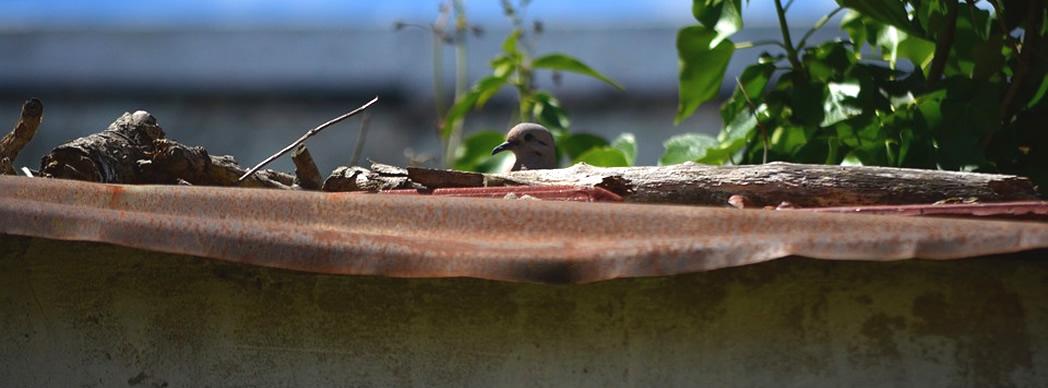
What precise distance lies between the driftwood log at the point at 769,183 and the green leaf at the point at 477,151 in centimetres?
270

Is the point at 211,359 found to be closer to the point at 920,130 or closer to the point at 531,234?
the point at 531,234

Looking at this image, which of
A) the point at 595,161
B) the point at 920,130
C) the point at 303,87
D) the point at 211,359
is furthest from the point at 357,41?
the point at 211,359

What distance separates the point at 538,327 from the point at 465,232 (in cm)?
26

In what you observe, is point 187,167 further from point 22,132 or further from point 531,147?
point 531,147

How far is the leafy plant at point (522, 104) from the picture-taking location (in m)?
4.75

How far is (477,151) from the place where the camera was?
5.31 metres

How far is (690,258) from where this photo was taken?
1.82 metres

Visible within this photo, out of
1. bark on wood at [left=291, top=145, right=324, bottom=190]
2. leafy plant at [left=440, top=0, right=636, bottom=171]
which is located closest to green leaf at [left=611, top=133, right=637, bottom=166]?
leafy plant at [left=440, top=0, right=636, bottom=171]

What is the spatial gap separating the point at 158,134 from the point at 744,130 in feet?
6.06

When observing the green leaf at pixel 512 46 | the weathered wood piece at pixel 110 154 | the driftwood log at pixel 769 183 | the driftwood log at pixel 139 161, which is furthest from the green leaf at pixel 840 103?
the weathered wood piece at pixel 110 154

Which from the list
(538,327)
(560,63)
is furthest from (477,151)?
(538,327)

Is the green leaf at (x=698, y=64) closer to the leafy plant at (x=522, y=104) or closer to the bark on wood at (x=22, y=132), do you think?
the leafy plant at (x=522, y=104)

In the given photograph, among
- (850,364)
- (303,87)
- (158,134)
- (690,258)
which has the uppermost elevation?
(303,87)

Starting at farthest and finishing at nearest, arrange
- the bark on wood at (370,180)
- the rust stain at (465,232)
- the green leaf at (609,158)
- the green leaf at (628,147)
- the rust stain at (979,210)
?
1. the green leaf at (628,147)
2. the green leaf at (609,158)
3. the bark on wood at (370,180)
4. the rust stain at (979,210)
5. the rust stain at (465,232)
